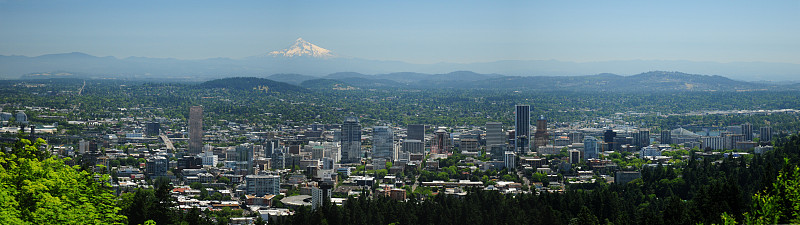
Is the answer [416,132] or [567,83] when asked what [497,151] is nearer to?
[416,132]

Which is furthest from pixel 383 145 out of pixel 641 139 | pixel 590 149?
pixel 641 139

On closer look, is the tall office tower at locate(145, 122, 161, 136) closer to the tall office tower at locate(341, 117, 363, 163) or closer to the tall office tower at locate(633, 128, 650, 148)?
the tall office tower at locate(341, 117, 363, 163)

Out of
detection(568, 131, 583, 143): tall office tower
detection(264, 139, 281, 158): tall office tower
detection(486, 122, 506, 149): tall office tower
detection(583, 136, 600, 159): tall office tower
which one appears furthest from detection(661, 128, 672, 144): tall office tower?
detection(264, 139, 281, 158): tall office tower

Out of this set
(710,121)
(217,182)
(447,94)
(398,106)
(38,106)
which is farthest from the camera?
(447,94)

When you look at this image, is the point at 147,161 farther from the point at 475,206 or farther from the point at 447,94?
the point at 447,94

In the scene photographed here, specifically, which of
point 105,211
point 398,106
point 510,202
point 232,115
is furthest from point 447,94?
point 105,211
